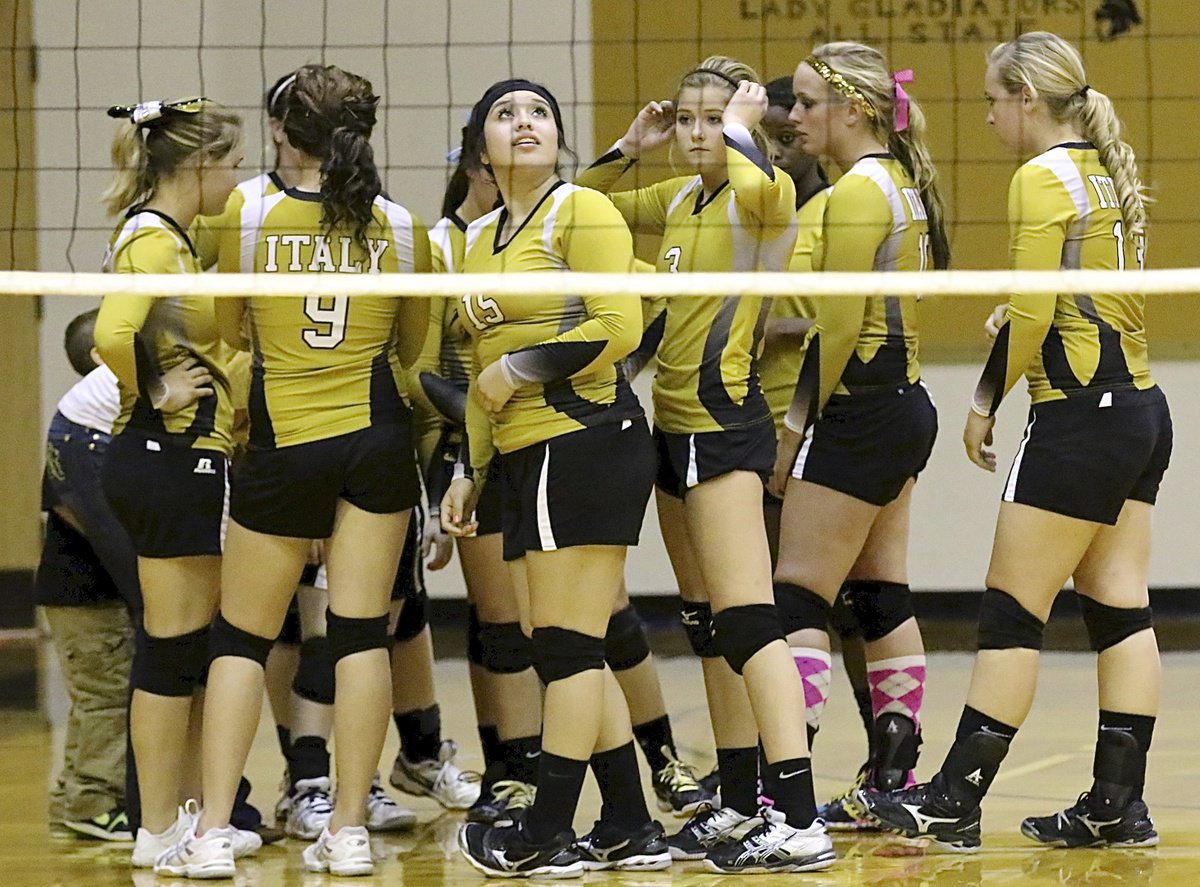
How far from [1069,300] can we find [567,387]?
111cm

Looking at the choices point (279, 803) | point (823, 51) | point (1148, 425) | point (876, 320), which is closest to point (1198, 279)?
point (1148, 425)

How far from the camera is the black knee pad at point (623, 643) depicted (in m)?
4.25

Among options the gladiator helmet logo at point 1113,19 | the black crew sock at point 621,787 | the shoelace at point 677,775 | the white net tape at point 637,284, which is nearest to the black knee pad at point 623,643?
the shoelace at point 677,775

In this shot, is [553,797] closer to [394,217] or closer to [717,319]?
[717,319]

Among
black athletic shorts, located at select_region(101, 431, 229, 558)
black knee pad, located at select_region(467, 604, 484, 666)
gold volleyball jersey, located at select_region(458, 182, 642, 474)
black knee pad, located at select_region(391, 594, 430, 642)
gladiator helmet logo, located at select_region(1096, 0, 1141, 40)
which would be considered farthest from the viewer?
gladiator helmet logo, located at select_region(1096, 0, 1141, 40)

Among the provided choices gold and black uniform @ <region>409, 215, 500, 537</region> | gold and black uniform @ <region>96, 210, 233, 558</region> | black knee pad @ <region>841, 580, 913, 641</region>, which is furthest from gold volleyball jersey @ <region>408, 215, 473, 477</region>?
black knee pad @ <region>841, 580, 913, 641</region>

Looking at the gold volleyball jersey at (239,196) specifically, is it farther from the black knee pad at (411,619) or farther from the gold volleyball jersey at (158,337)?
the black knee pad at (411,619)

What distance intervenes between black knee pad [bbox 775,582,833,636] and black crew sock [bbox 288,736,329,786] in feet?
3.78

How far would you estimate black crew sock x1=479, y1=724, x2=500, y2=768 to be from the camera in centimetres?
432

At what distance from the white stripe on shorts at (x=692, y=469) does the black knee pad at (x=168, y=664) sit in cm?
115

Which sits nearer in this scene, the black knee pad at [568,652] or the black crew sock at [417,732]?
the black knee pad at [568,652]

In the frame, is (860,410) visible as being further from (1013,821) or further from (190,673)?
(190,673)

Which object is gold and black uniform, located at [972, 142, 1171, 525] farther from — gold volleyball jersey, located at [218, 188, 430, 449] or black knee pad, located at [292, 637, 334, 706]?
black knee pad, located at [292, 637, 334, 706]

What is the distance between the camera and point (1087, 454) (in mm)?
3773
